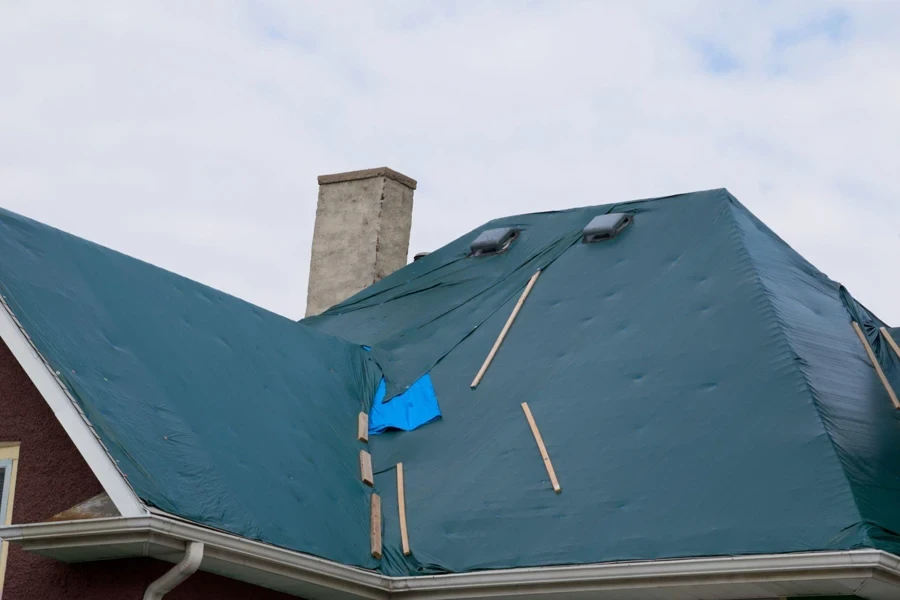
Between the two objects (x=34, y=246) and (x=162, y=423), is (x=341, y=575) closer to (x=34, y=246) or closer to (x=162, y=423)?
(x=162, y=423)

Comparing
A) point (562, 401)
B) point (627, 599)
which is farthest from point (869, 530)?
point (562, 401)

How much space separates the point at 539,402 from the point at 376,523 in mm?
1932

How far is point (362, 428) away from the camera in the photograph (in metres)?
12.8

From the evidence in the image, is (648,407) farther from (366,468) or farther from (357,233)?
(357,233)

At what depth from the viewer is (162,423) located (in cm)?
1030

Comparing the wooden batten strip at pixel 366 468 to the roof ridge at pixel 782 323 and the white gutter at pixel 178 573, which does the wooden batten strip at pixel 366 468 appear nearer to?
the white gutter at pixel 178 573

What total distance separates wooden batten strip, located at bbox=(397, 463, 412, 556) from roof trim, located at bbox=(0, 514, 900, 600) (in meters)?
0.42

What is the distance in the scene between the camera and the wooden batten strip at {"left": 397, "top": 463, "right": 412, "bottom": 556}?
11.2m

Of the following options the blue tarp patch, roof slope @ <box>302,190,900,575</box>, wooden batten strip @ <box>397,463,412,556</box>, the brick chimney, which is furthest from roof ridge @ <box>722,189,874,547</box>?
the brick chimney

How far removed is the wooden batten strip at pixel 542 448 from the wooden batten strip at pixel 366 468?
4.92 ft

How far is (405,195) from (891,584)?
9.95 m

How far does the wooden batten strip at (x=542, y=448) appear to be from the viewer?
11195 mm

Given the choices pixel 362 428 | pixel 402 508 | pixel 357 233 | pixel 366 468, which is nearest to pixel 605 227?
pixel 362 428

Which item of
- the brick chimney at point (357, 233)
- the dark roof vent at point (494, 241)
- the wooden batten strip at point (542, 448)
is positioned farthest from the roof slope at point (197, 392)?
the brick chimney at point (357, 233)
